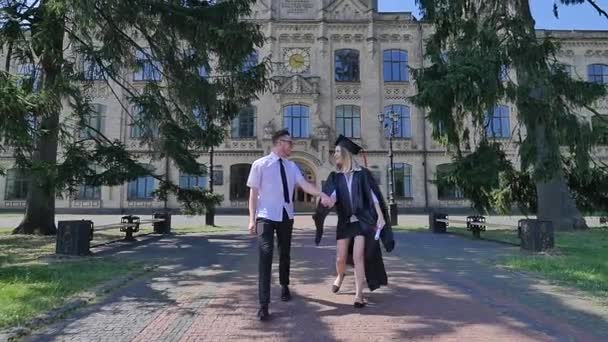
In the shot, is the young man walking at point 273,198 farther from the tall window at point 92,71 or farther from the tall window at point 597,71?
the tall window at point 597,71

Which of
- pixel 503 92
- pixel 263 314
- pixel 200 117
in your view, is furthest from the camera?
pixel 200 117

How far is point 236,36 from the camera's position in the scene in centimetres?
1348

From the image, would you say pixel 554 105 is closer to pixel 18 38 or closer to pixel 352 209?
pixel 352 209

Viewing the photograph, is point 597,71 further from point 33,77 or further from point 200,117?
point 33,77

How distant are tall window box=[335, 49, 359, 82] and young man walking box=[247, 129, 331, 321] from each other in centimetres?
3421

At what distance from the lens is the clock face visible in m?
38.9

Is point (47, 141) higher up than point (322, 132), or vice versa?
point (322, 132)

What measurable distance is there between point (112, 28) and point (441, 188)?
12048mm

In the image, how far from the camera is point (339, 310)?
19.1ft

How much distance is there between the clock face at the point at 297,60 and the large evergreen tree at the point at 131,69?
22359mm

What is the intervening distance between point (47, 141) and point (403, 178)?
27.0 meters

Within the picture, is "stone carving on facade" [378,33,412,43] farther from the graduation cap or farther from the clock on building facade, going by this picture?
the graduation cap

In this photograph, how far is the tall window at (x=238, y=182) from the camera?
38.2 metres

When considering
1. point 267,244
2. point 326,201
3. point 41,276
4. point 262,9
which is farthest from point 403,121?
point 267,244
